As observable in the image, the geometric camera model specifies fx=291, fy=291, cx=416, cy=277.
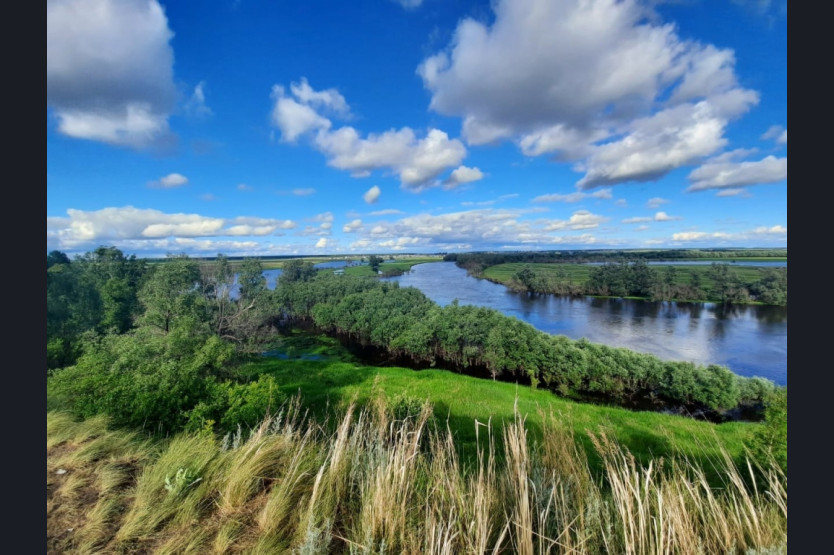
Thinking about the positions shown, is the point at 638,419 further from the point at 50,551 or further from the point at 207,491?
the point at 50,551

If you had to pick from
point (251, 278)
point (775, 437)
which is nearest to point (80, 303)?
point (251, 278)

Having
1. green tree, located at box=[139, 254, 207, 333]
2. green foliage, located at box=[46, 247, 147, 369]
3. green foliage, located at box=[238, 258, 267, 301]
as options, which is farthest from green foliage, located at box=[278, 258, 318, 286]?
green tree, located at box=[139, 254, 207, 333]

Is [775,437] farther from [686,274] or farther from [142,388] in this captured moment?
[686,274]

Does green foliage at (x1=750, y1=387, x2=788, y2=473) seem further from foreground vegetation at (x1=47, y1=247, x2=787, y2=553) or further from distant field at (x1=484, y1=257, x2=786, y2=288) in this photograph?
distant field at (x1=484, y1=257, x2=786, y2=288)

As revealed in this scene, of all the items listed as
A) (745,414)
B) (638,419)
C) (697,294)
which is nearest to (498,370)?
(638,419)

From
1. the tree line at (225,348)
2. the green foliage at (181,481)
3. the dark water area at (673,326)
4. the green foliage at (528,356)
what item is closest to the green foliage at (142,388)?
the tree line at (225,348)

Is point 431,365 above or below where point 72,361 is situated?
below
